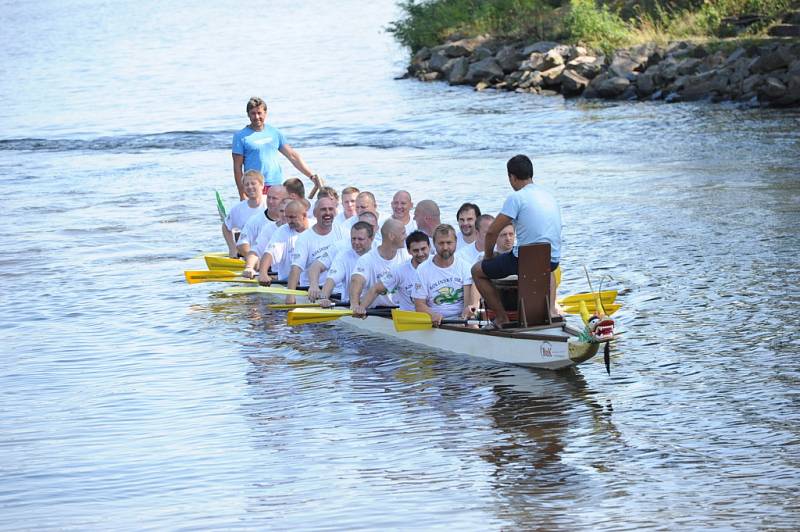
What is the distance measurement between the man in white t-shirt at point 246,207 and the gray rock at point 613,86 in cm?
2203

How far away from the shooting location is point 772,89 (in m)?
31.7

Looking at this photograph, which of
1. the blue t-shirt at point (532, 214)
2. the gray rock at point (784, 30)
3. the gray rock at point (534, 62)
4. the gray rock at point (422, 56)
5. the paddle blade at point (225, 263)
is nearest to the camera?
the blue t-shirt at point (532, 214)

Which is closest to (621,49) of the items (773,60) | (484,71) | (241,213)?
(484,71)

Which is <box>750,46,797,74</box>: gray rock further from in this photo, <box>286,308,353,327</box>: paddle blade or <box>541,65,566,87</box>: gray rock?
<box>286,308,353,327</box>: paddle blade

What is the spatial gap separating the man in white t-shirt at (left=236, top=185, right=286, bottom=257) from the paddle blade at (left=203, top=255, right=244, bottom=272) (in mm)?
133

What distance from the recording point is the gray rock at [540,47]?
42312 mm

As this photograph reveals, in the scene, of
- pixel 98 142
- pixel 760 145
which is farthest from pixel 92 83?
pixel 760 145

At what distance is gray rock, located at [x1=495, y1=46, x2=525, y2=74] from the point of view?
42.8m

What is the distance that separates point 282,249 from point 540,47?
2944cm

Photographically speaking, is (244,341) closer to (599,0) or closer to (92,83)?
(599,0)

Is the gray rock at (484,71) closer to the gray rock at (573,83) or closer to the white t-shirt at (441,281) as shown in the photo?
the gray rock at (573,83)

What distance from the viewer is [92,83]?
168ft

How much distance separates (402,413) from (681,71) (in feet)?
87.2

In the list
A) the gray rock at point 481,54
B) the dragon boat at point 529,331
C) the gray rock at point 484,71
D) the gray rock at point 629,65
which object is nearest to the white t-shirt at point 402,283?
the dragon boat at point 529,331
